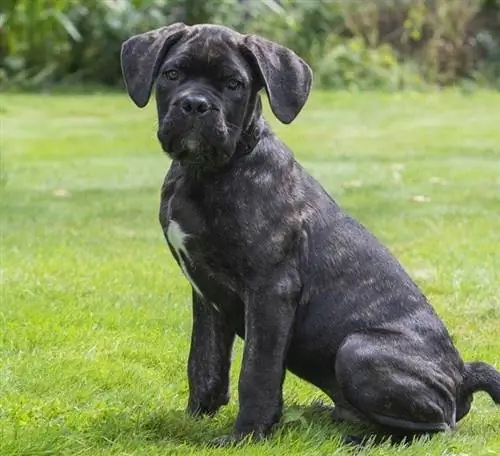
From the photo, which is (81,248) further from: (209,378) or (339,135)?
(339,135)

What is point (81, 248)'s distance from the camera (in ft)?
28.2

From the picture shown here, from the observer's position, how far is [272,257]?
4.59 meters

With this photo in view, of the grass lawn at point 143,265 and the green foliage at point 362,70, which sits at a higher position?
the grass lawn at point 143,265

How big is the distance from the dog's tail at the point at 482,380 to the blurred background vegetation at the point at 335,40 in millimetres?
15429

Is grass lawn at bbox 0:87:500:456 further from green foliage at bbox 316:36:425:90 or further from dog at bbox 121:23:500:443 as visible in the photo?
green foliage at bbox 316:36:425:90

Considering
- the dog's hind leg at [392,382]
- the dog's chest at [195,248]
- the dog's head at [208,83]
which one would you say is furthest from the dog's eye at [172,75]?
the dog's hind leg at [392,382]

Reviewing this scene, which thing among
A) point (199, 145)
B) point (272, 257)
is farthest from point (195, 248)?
point (199, 145)

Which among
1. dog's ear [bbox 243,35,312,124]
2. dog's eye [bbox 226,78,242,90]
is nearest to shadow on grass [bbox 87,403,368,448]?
dog's ear [bbox 243,35,312,124]

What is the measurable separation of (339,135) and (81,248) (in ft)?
24.8

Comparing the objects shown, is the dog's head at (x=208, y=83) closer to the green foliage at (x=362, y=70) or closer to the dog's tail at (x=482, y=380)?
the dog's tail at (x=482, y=380)

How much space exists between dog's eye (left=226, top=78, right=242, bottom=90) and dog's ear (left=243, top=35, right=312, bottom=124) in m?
0.12

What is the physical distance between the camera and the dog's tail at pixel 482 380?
485 centimetres

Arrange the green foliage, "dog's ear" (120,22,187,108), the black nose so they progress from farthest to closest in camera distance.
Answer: the green foliage → "dog's ear" (120,22,187,108) → the black nose

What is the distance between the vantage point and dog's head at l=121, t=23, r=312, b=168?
4.42 meters
